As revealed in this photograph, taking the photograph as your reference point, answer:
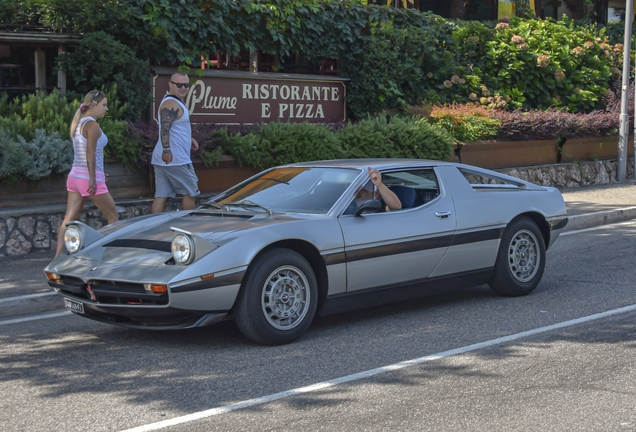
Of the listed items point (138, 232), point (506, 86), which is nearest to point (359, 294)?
point (138, 232)

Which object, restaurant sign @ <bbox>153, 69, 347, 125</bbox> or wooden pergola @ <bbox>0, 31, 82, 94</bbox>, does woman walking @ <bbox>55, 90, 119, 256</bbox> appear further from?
restaurant sign @ <bbox>153, 69, 347, 125</bbox>

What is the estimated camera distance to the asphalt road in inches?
183

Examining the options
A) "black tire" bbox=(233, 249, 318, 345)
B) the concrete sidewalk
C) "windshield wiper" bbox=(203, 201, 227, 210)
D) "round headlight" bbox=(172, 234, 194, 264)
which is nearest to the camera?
"round headlight" bbox=(172, 234, 194, 264)

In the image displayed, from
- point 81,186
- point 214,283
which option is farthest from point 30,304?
point 214,283

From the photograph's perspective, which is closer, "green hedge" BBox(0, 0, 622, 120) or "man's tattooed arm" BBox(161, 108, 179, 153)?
"man's tattooed arm" BBox(161, 108, 179, 153)

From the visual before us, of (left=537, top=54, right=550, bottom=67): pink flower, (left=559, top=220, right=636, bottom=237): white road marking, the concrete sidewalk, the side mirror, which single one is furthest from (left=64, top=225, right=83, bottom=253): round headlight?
(left=537, top=54, right=550, bottom=67): pink flower

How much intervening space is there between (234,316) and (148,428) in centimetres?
153

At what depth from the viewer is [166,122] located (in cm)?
988

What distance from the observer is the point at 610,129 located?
1862cm

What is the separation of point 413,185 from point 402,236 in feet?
2.28

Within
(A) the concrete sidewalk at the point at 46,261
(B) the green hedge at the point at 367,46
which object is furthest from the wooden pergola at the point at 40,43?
(A) the concrete sidewalk at the point at 46,261

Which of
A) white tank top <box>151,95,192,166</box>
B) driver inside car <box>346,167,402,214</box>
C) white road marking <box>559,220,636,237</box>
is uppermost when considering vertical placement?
white tank top <box>151,95,192,166</box>

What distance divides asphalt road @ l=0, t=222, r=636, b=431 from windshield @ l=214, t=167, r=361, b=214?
1017mm

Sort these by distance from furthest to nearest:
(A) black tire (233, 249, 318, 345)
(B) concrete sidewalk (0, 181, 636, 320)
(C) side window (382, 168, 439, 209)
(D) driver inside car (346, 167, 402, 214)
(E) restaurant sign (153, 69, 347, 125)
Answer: (E) restaurant sign (153, 69, 347, 125) → (B) concrete sidewalk (0, 181, 636, 320) → (C) side window (382, 168, 439, 209) → (D) driver inside car (346, 167, 402, 214) → (A) black tire (233, 249, 318, 345)
